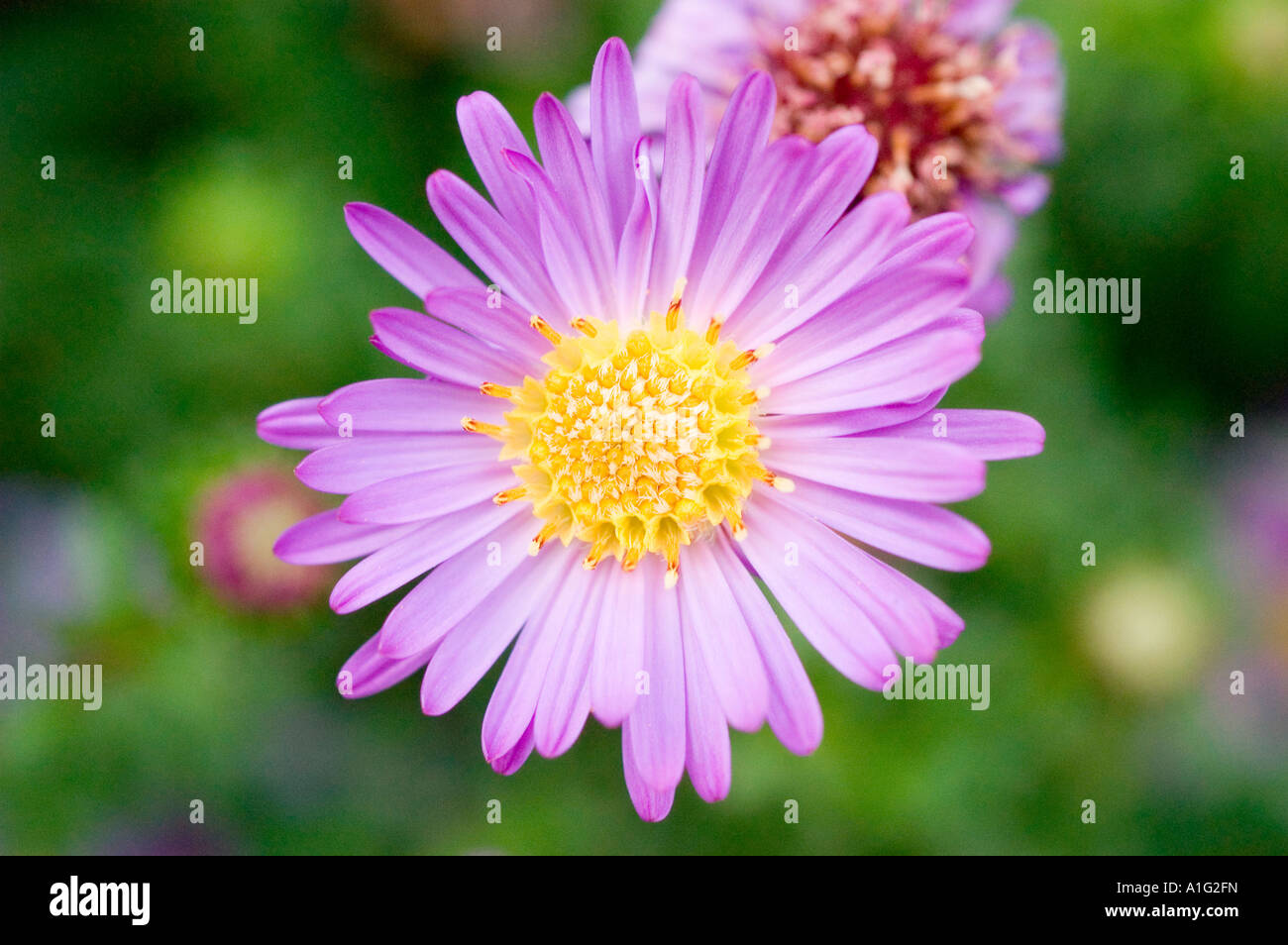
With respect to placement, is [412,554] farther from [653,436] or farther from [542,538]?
[653,436]

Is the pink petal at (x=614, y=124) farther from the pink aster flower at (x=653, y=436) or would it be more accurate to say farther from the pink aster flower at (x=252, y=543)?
the pink aster flower at (x=252, y=543)

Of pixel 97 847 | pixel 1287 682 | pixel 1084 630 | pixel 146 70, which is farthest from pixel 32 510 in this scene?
pixel 1287 682

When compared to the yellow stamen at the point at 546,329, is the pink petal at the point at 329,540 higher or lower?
lower

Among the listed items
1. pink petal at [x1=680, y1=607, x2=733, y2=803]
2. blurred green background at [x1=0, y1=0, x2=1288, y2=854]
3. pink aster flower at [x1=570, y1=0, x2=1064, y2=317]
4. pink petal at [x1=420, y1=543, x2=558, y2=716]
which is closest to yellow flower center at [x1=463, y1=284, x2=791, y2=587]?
pink petal at [x1=420, y1=543, x2=558, y2=716]

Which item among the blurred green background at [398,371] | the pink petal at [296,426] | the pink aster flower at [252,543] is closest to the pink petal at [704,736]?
the pink petal at [296,426]

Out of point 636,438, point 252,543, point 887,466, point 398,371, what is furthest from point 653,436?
point 398,371

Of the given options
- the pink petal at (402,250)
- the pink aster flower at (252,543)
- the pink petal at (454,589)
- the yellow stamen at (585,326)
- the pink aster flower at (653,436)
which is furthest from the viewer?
the pink aster flower at (252,543)

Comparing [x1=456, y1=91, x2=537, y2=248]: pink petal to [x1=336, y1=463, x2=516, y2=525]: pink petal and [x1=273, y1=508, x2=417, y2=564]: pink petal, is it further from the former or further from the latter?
[x1=273, y1=508, x2=417, y2=564]: pink petal
